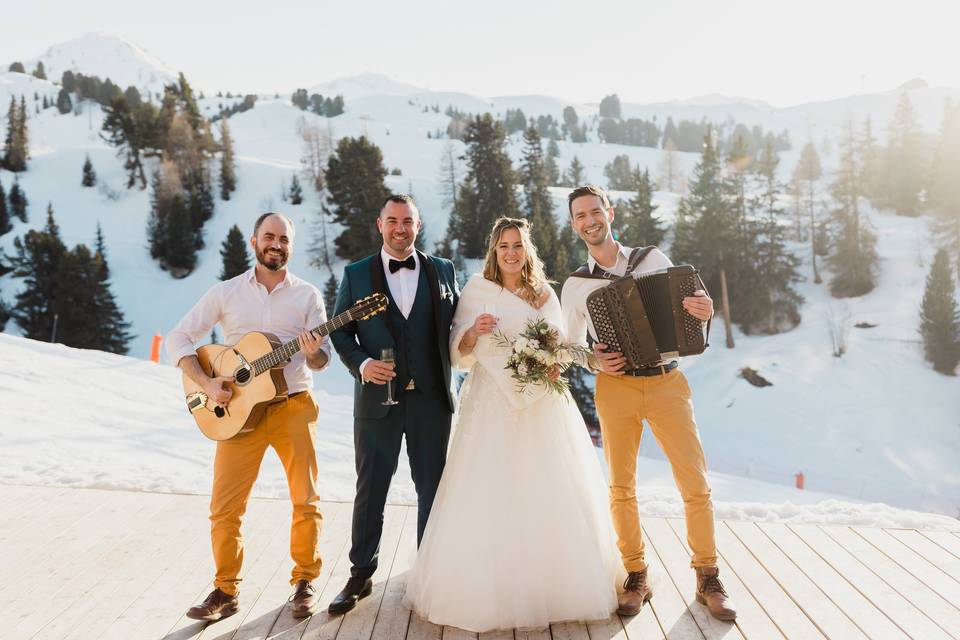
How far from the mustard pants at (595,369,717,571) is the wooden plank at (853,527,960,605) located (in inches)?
57.6

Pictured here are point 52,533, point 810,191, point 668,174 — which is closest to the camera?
point 52,533

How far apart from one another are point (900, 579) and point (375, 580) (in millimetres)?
3393

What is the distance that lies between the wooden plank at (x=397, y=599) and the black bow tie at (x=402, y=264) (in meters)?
2.01

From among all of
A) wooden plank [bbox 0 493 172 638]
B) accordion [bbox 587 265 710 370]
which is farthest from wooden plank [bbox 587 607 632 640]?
wooden plank [bbox 0 493 172 638]

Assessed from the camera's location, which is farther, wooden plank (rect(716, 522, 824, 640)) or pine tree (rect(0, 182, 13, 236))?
pine tree (rect(0, 182, 13, 236))

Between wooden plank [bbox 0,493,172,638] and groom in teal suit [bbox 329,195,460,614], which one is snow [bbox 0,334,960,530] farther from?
groom in teal suit [bbox 329,195,460,614]

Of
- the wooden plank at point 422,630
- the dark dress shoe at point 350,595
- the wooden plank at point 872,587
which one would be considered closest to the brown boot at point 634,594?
the wooden plank at point 422,630

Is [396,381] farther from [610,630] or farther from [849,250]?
[849,250]

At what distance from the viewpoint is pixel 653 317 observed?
3814mm

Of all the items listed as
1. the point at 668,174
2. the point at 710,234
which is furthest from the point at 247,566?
the point at 668,174

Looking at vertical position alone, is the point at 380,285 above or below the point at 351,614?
above

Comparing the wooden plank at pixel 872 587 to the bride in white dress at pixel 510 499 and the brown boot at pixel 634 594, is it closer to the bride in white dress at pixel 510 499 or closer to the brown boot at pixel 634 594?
the brown boot at pixel 634 594

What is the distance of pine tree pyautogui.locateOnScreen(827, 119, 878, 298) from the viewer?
37844 millimetres

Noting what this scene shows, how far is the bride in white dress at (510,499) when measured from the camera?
3572 millimetres
